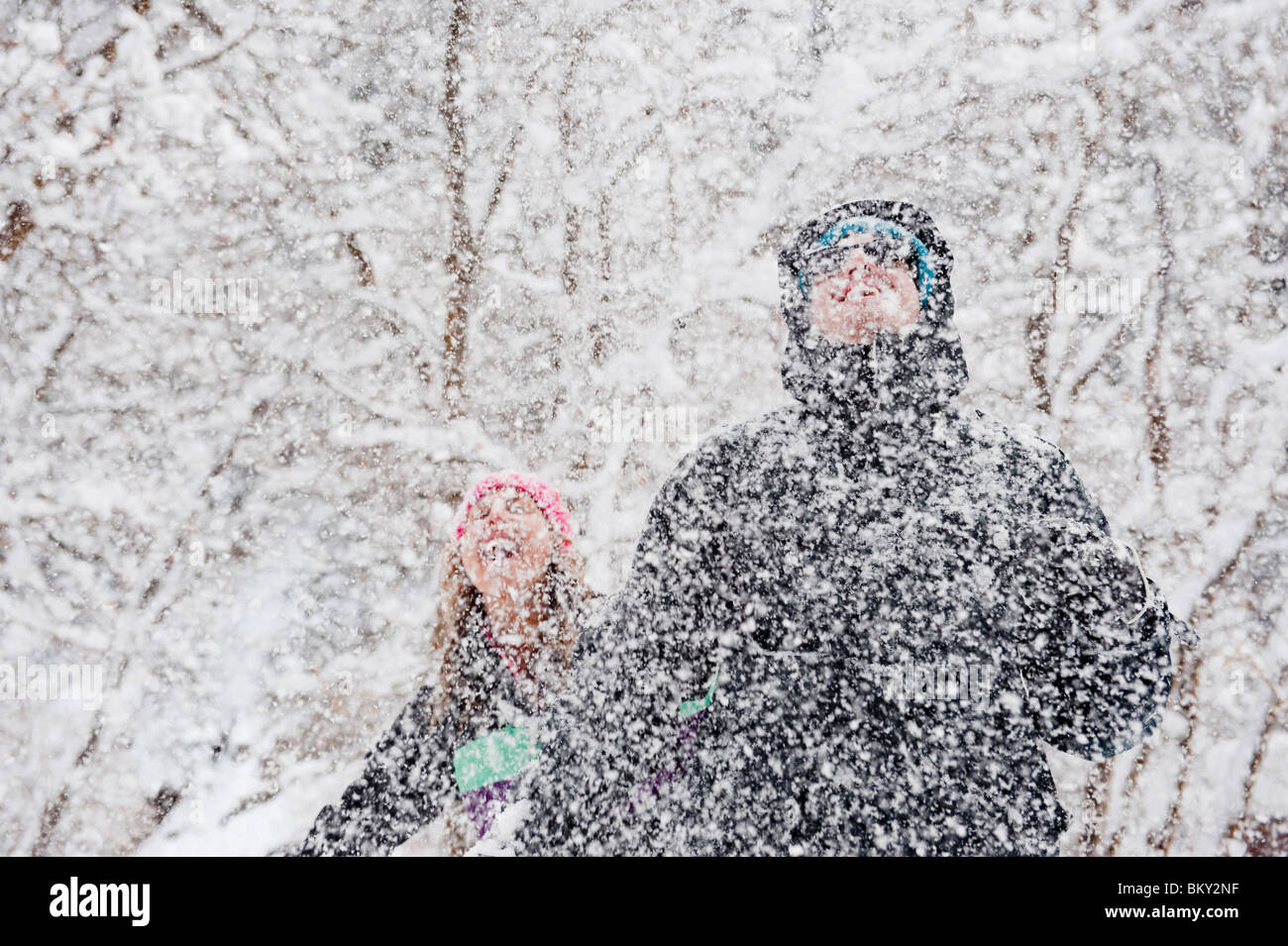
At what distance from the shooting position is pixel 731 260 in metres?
2.42

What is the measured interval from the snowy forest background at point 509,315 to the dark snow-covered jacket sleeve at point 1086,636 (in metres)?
1.26

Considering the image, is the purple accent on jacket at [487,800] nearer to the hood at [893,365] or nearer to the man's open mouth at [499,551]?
the man's open mouth at [499,551]

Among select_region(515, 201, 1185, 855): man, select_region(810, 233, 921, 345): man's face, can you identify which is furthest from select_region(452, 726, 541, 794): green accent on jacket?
select_region(810, 233, 921, 345): man's face

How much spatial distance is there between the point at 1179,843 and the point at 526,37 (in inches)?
146

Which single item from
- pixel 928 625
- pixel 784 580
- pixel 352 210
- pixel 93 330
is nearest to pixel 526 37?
pixel 352 210

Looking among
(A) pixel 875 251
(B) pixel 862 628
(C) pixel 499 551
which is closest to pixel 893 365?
(A) pixel 875 251

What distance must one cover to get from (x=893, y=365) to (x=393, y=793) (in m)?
1.46

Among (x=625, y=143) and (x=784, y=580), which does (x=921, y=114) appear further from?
(x=784, y=580)

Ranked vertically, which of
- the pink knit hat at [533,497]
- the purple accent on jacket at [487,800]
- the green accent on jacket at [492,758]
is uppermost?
the pink knit hat at [533,497]

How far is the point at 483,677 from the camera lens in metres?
1.61

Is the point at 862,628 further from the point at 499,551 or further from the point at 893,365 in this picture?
the point at 499,551

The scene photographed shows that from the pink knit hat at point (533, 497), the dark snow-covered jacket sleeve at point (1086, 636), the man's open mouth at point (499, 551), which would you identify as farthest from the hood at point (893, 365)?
the man's open mouth at point (499, 551)

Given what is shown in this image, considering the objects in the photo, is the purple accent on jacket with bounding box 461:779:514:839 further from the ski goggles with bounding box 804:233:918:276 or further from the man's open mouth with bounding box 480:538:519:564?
the ski goggles with bounding box 804:233:918:276

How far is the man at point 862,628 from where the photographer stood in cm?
129
